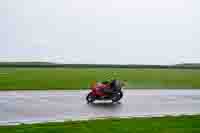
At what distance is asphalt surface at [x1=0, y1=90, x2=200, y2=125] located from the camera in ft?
61.1

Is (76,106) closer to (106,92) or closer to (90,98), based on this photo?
(90,98)

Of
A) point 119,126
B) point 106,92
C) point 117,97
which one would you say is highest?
point 119,126

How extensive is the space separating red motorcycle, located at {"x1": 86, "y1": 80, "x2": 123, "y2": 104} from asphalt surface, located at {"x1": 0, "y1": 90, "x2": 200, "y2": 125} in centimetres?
33

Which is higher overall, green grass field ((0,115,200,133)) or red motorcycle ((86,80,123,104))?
green grass field ((0,115,200,133))

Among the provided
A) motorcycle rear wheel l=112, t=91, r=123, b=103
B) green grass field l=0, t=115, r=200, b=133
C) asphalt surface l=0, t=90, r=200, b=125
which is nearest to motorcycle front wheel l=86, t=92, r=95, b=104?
asphalt surface l=0, t=90, r=200, b=125

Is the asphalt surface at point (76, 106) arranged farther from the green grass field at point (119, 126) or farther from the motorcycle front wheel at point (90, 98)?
the green grass field at point (119, 126)

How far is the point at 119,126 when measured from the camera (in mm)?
16172

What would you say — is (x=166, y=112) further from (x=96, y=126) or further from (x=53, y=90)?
(x=53, y=90)

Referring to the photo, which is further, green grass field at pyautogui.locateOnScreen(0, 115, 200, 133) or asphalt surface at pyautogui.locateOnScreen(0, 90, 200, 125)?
asphalt surface at pyautogui.locateOnScreen(0, 90, 200, 125)

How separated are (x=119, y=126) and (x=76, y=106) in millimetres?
6107

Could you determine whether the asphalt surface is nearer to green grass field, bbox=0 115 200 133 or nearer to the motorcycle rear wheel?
the motorcycle rear wheel

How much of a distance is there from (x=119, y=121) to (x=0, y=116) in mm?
4701

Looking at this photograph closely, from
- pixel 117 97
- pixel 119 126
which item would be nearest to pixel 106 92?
pixel 117 97

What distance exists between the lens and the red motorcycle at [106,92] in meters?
24.0
